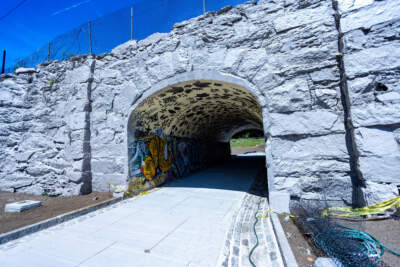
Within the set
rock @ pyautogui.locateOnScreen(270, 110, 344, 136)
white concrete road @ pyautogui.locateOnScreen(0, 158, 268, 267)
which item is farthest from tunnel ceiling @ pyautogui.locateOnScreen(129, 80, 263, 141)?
white concrete road @ pyautogui.locateOnScreen(0, 158, 268, 267)

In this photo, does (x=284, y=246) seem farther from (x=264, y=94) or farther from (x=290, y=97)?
(x=264, y=94)

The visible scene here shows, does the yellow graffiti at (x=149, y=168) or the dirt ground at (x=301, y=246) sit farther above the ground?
the yellow graffiti at (x=149, y=168)

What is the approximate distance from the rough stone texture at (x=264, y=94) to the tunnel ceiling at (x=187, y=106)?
0.32 metres

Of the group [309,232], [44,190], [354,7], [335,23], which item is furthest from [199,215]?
[44,190]

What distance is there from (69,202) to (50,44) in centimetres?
546

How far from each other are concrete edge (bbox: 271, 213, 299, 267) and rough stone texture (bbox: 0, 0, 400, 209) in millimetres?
639

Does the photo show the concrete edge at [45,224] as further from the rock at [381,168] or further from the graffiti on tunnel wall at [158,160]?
the rock at [381,168]

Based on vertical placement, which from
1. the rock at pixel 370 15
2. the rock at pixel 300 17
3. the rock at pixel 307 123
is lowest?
the rock at pixel 307 123

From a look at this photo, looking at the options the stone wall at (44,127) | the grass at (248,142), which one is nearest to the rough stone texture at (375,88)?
the stone wall at (44,127)

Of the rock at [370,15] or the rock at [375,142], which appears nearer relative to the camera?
the rock at [375,142]

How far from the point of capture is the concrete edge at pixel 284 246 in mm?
1944

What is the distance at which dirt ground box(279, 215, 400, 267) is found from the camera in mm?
1957

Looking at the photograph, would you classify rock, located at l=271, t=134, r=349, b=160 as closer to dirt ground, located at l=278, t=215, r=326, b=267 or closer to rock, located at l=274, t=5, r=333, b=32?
dirt ground, located at l=278, t=215, r=326, b=267

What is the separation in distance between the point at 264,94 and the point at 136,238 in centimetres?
318
